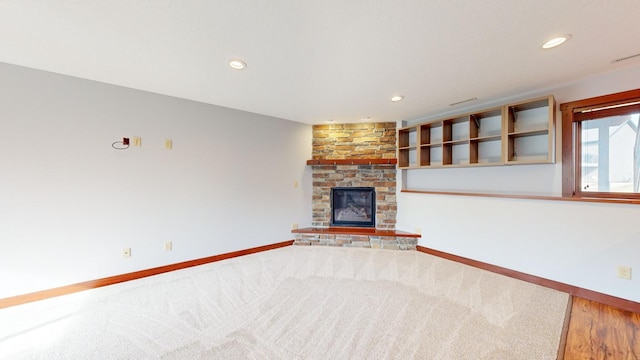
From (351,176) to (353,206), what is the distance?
580mm

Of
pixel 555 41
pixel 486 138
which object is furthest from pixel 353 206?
pixel 555 41

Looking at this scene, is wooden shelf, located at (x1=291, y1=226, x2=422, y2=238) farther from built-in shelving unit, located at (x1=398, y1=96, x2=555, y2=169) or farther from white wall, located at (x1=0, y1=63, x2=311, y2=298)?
built-in shelving unit, located at (x1=398, y1=96, x2=555, y2=169)

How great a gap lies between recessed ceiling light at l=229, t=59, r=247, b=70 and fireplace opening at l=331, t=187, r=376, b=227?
2758mm

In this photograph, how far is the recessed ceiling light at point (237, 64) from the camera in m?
2.09

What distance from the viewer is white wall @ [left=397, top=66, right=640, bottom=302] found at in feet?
7.21

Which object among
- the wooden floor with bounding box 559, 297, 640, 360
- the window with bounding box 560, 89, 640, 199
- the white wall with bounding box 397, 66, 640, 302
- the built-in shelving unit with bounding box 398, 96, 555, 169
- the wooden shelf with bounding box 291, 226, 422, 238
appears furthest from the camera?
the wooden shelf with bounding box 291, 226, 422, 238

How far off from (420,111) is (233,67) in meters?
2.73

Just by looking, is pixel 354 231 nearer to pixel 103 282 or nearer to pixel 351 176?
pixel 351 176

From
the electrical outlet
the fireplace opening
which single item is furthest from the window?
the fireplace opening

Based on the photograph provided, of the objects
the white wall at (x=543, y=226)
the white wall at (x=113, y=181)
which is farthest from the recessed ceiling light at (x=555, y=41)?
the white wall at (x=113, y=181)

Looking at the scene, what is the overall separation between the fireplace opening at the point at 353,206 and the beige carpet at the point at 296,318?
1.51 metres

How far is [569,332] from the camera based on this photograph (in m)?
1.82

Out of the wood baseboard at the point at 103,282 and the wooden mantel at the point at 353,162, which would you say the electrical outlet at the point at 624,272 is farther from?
the wood baseboard at the point at 103,282

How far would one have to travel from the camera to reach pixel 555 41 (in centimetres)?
179
